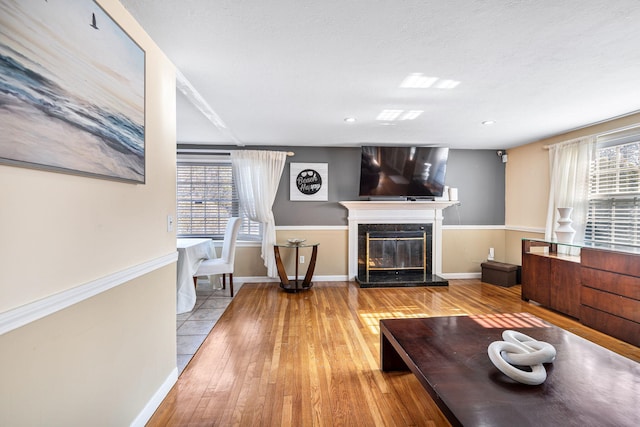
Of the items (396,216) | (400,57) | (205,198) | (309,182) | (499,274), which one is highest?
(400,57)

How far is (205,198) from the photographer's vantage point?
4824 millimetres

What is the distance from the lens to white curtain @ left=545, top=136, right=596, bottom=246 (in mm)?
3670

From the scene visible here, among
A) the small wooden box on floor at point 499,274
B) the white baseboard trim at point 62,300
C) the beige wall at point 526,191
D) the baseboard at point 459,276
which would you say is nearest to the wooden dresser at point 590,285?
the small wooden box on floor at point 499,274

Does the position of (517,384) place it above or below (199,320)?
above

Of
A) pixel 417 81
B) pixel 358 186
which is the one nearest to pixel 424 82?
pixel 417 81

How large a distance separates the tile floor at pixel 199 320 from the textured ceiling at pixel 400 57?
2.28 meters

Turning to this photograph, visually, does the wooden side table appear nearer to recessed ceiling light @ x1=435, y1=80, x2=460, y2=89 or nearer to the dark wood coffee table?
the dark wood coffee table

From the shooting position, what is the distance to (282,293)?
418 centimetres

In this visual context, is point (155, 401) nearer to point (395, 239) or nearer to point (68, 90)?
point (68, 90)

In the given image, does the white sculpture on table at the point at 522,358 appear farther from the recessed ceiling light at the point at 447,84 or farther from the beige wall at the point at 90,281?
the recessed ceiling light at the point at 447,84

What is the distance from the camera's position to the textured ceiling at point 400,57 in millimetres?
1543

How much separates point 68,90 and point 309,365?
219cm

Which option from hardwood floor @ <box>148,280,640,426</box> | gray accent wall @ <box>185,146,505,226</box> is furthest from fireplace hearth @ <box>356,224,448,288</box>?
hardwood floor @ <box>148,280,640,426</box>

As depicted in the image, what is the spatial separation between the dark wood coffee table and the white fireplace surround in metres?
2.83
